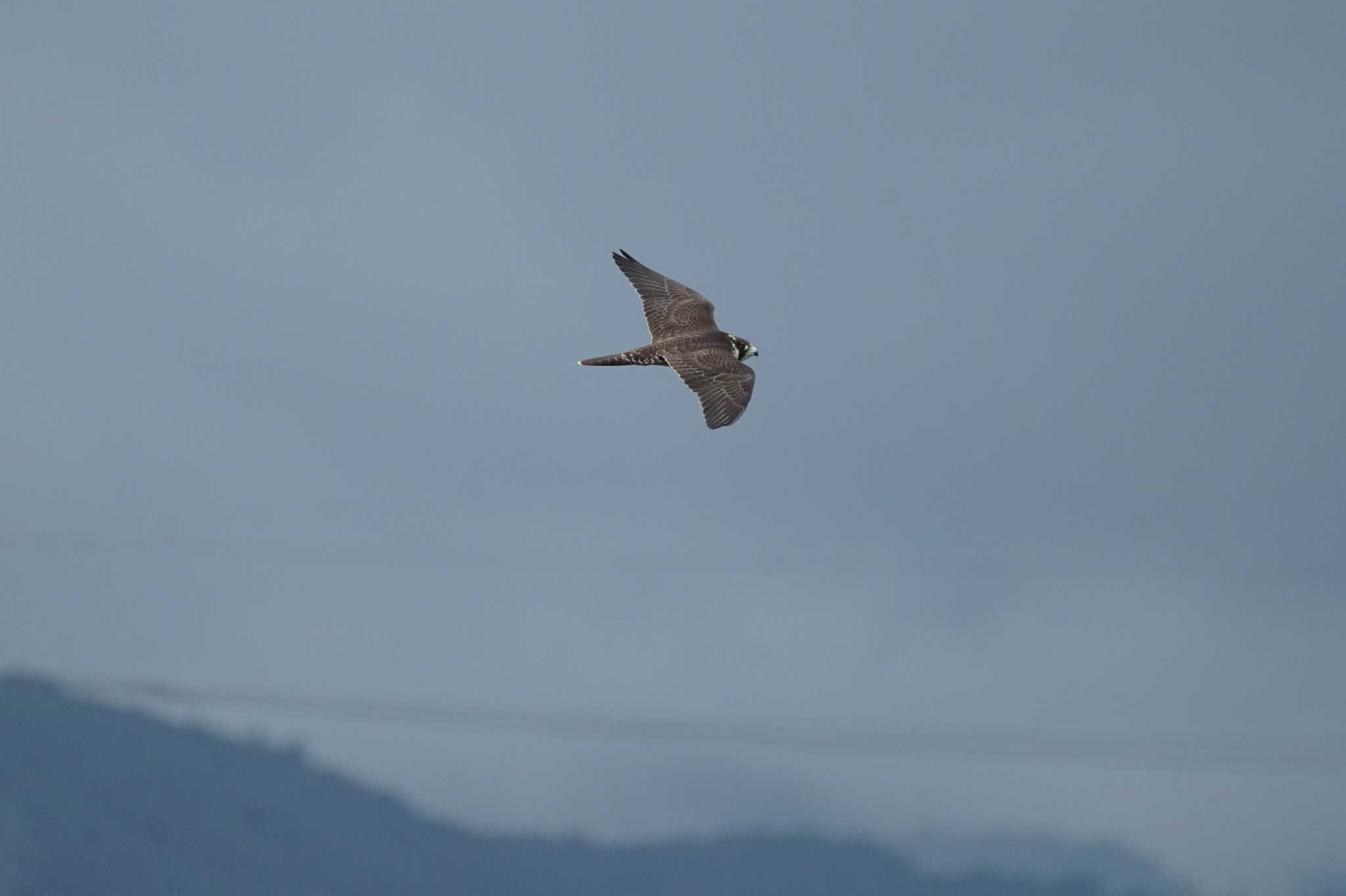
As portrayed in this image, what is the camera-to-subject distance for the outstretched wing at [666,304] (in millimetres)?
56094

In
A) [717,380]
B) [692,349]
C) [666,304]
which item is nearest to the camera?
[717,380]

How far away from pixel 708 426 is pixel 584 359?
6.69m

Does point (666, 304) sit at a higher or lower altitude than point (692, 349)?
higher

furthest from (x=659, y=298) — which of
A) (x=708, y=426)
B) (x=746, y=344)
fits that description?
(x=708, y=426)

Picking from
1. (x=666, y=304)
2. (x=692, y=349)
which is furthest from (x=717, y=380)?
(x=666, y=304)

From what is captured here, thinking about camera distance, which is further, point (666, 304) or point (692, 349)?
point (666, 304)

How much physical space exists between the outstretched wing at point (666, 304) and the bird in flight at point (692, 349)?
0.07 feet

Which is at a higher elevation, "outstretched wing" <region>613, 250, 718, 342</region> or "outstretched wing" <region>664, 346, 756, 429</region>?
"outstretched wing" <region>613, 250, 718, 342</region>

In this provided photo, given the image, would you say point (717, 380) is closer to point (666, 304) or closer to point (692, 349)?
point (692, 349)

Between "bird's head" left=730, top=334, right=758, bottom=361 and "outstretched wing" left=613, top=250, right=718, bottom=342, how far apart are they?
142 centimetres

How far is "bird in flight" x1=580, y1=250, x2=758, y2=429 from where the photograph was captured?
50.7m

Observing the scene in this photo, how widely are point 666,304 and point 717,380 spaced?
6956 mm

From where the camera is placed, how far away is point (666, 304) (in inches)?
2275

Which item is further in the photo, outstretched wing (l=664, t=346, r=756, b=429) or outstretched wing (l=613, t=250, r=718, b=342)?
outstretched wing (l=613, t=250, r=718, b=342)
